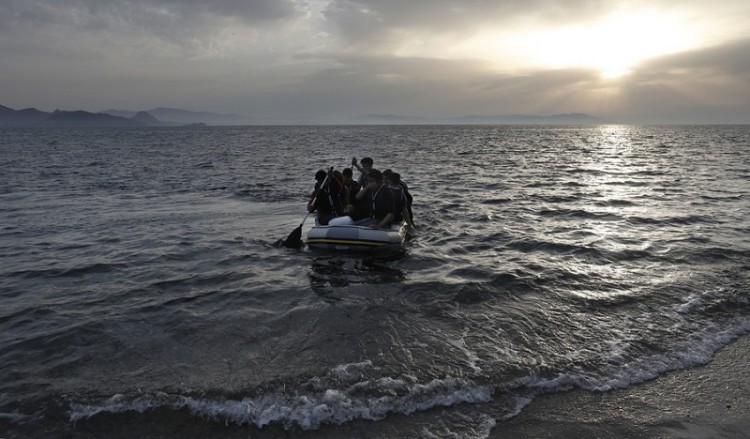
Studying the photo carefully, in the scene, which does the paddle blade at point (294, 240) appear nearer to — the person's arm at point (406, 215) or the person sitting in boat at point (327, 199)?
the person sitting in boat at point (327, 199)

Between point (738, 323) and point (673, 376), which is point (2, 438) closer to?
point (673, 376)

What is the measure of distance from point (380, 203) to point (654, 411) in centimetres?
758

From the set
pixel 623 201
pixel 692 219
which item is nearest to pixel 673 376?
pixel 692 219

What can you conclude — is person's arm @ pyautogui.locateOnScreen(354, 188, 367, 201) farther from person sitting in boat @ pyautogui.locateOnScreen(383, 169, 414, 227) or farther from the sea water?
the sea water

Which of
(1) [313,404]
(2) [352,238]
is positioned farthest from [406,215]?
(1) [313,404]

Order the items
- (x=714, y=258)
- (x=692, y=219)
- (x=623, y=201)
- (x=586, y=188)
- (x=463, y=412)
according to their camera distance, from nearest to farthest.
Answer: (x=463, y=412), (x=714, y=258), (x=692, y=219), (x=623, y=201), (x=586, y=188)

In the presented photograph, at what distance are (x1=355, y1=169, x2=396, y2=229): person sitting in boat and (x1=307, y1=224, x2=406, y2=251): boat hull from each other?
294 millimetres

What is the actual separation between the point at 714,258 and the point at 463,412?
28.4 ft

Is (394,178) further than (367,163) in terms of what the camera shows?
No

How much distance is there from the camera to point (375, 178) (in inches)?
450

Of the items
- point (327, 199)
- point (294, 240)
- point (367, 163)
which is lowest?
point (294, 240)

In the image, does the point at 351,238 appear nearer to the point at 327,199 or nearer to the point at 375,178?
the point at 375,178

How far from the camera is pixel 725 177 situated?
26.2 metres

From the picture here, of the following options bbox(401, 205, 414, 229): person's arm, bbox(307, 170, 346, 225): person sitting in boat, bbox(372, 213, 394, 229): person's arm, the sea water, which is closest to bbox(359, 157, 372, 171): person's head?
bbox(307, 170, 346, 225): person sitting in boat
